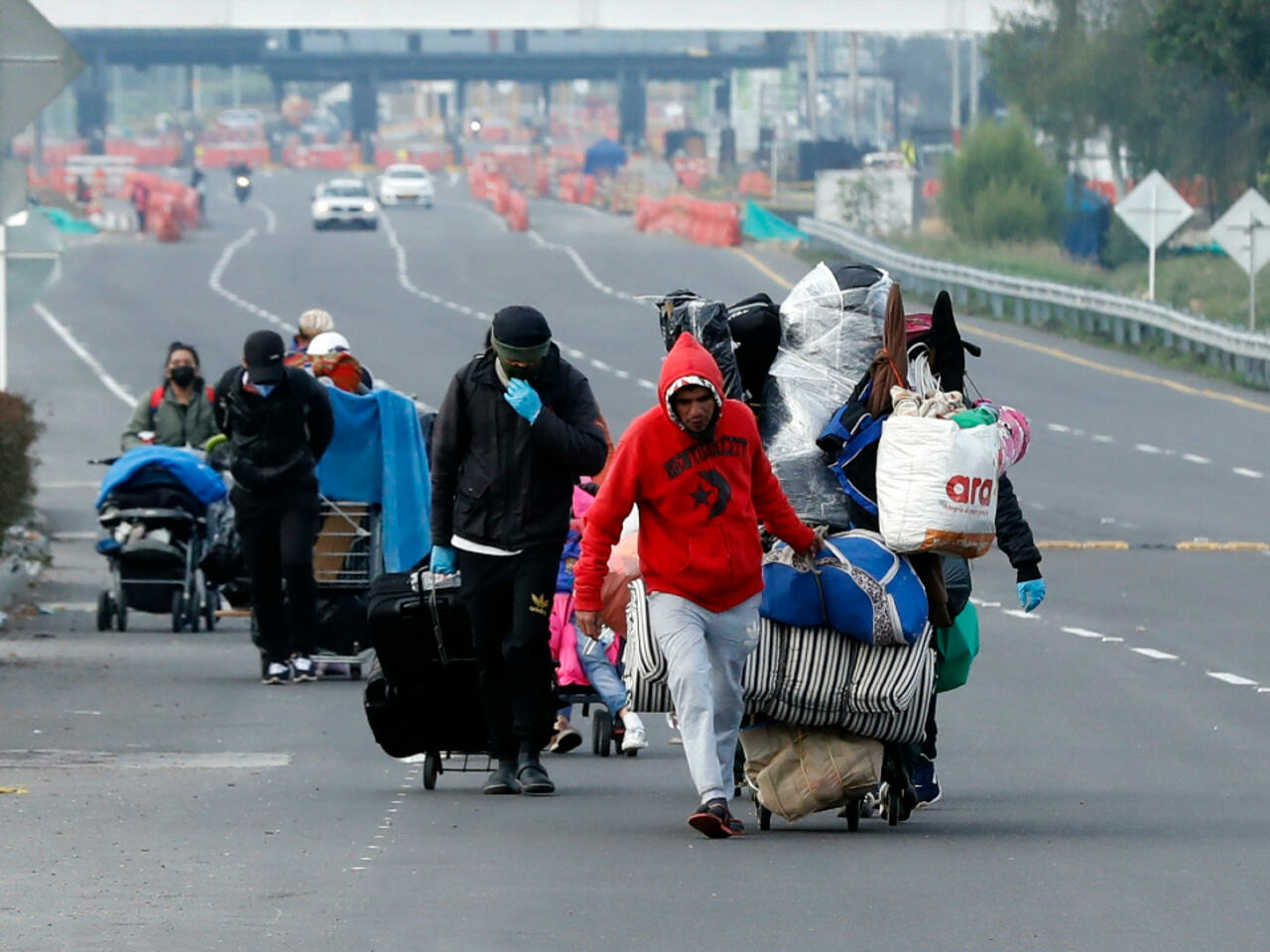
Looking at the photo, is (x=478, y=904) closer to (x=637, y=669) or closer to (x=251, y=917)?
(x=251, y=917)

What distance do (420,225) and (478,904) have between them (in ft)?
250

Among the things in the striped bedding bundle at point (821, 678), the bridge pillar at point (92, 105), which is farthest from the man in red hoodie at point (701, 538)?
the bridge pillar at point (92, 105)

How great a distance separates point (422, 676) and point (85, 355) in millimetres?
35920

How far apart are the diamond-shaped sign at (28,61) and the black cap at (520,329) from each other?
7.39 metres

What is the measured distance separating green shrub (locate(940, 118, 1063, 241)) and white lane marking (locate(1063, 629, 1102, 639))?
48855 millimetres

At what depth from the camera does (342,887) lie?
852cm

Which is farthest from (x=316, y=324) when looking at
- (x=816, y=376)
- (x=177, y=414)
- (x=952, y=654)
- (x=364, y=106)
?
(x=364, y=106)

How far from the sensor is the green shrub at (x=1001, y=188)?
219 ft

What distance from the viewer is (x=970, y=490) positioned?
9.62 meters

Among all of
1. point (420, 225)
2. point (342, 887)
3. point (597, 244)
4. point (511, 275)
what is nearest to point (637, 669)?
point (342, 887)

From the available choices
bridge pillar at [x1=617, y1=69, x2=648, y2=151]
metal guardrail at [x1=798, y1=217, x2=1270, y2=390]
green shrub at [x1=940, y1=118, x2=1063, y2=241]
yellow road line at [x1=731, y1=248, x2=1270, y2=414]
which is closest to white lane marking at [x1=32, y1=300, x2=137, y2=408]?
metal guardrail at [x1=798, y1=217, x2=1270, y2=390]

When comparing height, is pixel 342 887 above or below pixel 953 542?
below

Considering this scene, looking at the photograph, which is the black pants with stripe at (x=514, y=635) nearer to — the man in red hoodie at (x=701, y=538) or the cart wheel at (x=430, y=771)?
the cart wheel at (x=430, y=771)

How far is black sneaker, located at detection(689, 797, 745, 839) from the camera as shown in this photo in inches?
373
